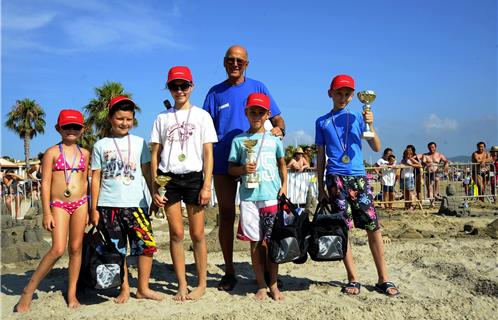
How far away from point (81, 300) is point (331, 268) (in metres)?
2.98

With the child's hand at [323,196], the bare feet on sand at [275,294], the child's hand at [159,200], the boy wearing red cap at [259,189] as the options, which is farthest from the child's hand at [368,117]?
the child's hand at [159,200]

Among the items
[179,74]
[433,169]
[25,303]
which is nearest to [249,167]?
[179,74]

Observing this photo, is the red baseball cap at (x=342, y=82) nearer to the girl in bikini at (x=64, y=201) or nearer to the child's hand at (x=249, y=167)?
the child's hand at (x=249, y=167)

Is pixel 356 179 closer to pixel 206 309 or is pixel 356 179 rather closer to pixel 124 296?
pixel 206 309

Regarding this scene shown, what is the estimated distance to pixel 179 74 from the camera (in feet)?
14.4

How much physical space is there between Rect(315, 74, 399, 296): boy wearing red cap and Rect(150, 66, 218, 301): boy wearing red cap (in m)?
1.20

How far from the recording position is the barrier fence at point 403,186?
13.4 m

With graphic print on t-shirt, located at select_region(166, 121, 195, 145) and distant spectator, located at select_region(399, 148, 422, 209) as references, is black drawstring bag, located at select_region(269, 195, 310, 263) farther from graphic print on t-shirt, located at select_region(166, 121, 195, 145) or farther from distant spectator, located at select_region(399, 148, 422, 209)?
distant spectator, located at select_region(399, 148, 422, 209)

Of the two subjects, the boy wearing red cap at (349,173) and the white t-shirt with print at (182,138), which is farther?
the boy wearing red cap at (349,173)

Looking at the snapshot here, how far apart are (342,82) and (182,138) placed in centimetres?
171

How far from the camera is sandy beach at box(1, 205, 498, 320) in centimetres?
396

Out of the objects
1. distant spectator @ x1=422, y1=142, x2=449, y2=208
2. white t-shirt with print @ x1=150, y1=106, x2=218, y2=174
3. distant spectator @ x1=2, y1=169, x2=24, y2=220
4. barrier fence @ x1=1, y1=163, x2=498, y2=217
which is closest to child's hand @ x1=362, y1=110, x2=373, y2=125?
white t-shirt with print @ x1=150, y1=106, x2=218, y2=174

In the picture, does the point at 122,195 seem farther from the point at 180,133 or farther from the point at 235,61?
the point at 235,61

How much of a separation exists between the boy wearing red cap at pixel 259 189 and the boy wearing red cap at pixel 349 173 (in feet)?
1.78
